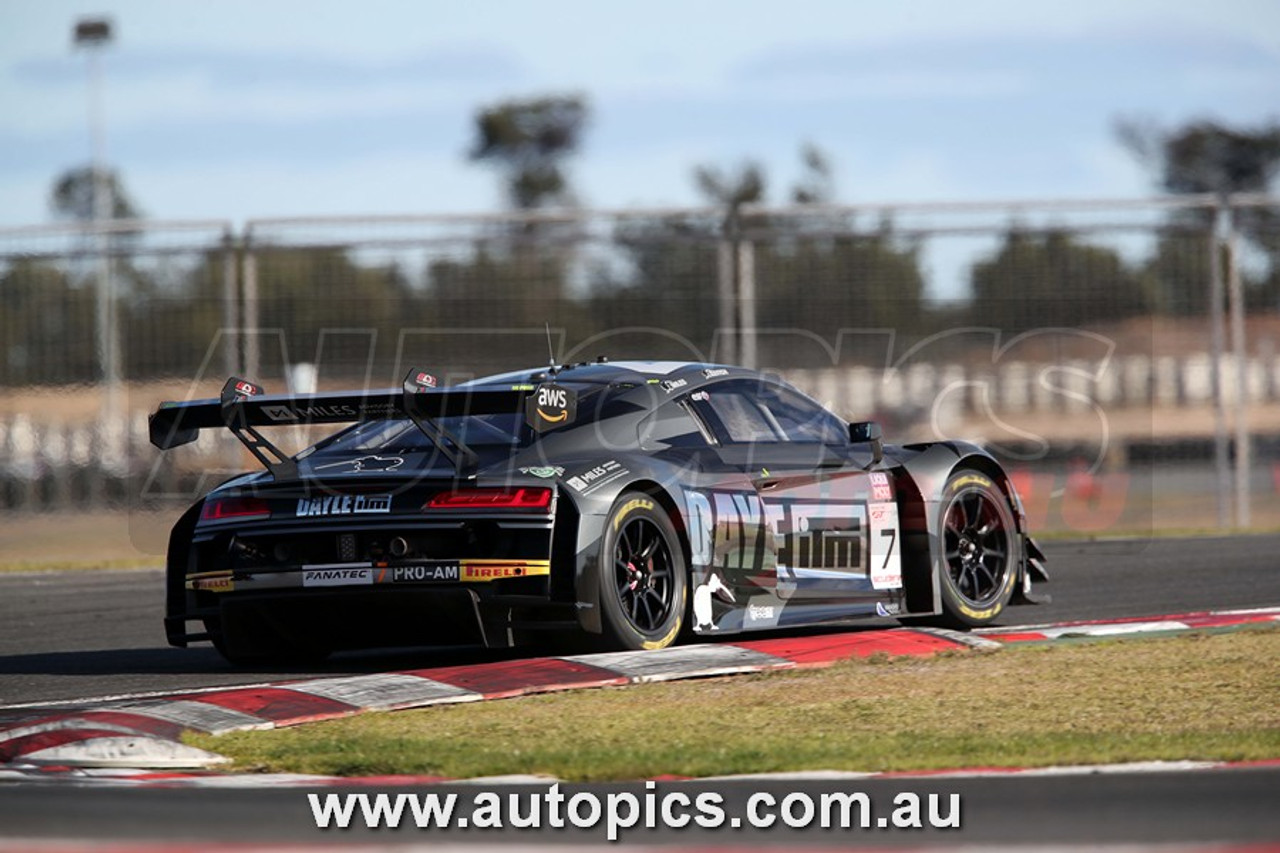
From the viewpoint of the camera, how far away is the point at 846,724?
6676mm

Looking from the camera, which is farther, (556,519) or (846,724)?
(556,519)

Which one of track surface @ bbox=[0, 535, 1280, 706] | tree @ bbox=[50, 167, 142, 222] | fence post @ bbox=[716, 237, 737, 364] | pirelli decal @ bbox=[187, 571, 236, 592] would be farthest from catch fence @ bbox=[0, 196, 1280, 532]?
tree @ bbox=[50, 167, 142, 222]

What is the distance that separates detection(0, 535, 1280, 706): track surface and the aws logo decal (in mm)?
1168

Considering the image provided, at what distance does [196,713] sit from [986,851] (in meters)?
3.13

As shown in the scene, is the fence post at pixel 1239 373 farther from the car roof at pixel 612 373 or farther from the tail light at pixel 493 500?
the tail light at pixel 493 500

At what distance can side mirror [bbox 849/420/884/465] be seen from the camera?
9.50 m

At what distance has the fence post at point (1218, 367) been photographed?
17.9m

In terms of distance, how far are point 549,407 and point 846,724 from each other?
210cm

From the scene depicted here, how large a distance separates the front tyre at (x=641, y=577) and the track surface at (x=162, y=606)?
0.83 meters

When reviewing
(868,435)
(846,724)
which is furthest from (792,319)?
(846,724)

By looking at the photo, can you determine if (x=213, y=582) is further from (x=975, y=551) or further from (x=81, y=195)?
(x=81, y=195)

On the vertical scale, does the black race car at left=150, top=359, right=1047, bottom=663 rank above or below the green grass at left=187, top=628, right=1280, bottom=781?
above

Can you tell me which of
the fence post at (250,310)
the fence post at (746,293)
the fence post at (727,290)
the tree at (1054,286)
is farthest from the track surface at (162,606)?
the fence post at (727,290)

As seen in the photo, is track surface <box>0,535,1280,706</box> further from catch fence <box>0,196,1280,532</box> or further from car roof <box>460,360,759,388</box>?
catch fence <box>0,196,1280,532</box>
